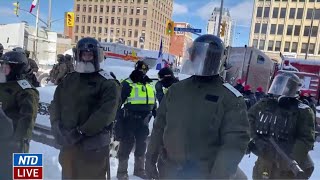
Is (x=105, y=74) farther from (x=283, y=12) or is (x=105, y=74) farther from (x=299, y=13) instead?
(x=299, y=13)

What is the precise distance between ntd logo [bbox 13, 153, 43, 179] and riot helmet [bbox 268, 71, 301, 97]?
2450 mm

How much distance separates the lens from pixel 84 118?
3020 mm

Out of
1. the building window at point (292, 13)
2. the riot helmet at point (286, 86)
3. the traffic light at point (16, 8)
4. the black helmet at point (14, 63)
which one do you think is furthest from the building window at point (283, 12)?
the black helmet at point (14, 63)

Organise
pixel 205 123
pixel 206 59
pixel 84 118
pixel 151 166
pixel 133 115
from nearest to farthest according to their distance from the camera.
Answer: pixel 205 123 < pixel 206 59 < pixel 151 166 < pixel 84 118 < pixel 133 115

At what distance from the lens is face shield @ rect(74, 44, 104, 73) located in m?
3.14

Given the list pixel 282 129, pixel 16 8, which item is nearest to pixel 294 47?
pixel 16 8

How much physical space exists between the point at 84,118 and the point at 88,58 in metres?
0.61

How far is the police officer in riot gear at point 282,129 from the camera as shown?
324cm

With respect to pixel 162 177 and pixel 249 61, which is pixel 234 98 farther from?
pixel 249 61

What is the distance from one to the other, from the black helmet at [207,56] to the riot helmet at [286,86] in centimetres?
136

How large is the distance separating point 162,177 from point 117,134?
8.08ft

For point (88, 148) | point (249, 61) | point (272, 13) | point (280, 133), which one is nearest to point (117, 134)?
point (88, 148)

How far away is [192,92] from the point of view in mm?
2186

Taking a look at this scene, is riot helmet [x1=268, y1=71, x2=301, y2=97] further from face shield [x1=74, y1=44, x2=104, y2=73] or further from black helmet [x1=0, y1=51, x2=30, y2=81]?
black helmet [x1=0, y1=51, x2=30, y2=81]
